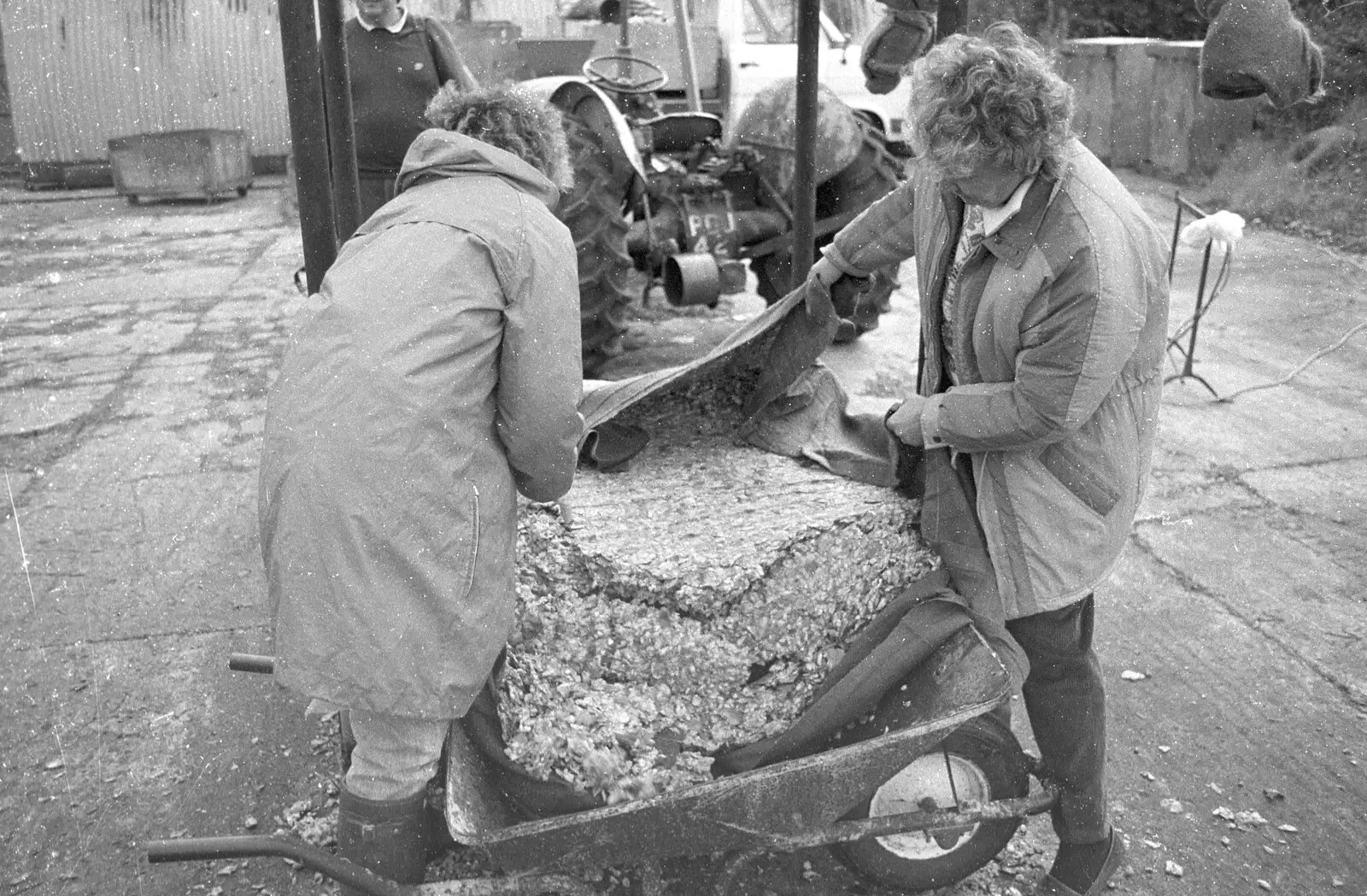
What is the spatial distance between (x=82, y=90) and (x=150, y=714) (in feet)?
44.7

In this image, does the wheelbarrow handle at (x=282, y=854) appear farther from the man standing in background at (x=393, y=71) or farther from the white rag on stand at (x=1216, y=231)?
the white rag on stand at (x=1216, y=231)

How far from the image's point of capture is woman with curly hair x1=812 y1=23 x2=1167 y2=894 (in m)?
2.26

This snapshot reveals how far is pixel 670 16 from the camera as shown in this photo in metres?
10.4

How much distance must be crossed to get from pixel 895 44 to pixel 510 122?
2.66 metres

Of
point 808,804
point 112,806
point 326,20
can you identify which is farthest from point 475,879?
point 326,20

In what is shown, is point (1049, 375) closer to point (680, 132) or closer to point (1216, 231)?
point (1216, 231)

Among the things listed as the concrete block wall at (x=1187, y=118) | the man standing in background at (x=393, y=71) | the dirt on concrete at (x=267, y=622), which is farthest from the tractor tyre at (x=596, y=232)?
the concrete block wall at (x=1187, y=118)

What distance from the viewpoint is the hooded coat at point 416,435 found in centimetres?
213

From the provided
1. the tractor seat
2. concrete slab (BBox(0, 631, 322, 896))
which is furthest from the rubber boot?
the tractor seat

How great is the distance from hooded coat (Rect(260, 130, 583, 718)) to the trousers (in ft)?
0.35

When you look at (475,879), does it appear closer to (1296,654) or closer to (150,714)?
(150,714)

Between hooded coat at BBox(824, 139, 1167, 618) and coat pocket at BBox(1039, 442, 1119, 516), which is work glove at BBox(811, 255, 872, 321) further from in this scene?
coat pocket at BBox(1039, 442, 1119, 516)

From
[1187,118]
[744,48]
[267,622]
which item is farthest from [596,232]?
[1187,118]

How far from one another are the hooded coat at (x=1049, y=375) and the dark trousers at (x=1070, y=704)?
3.7 inches
